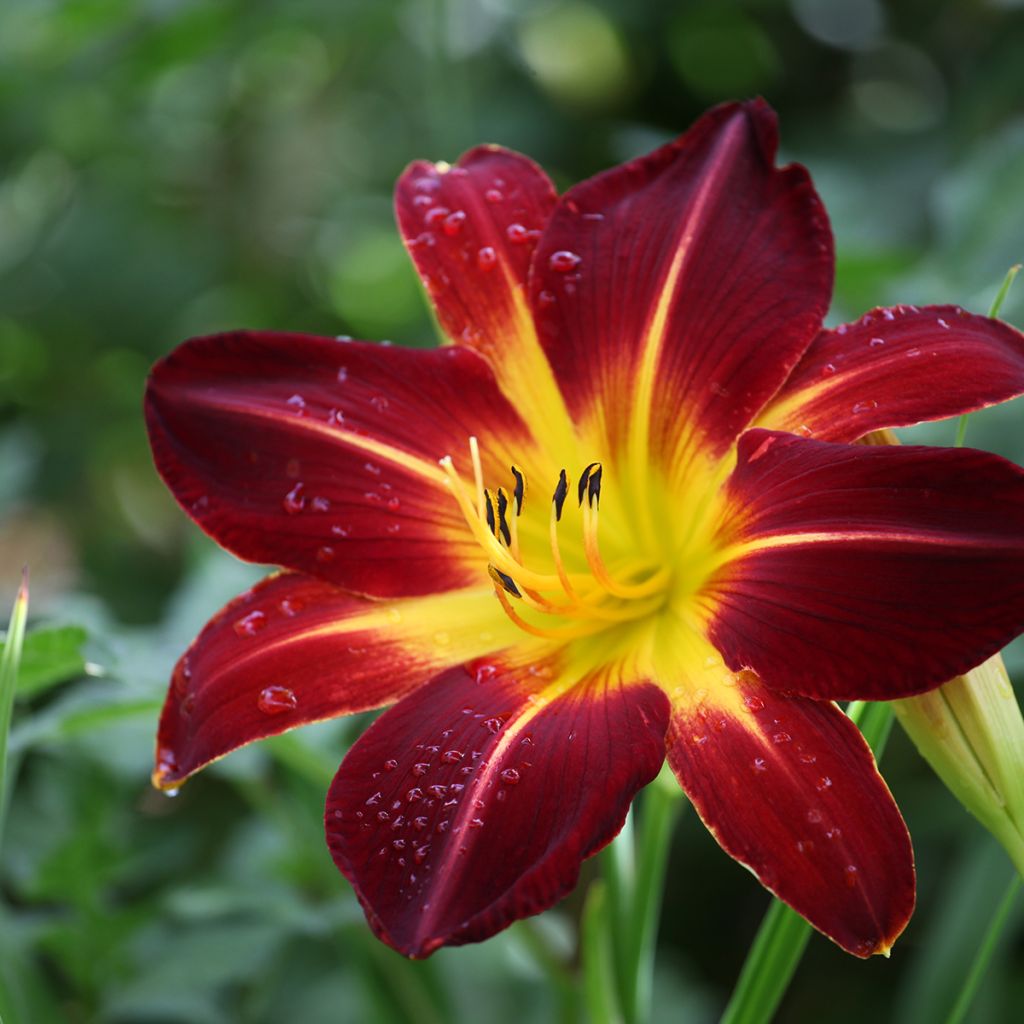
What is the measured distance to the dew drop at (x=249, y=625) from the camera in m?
0.81

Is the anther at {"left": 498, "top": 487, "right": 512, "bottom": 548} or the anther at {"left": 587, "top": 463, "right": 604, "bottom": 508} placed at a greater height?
the anther at {"left": 587, "top": 463, "right": 604, "bottom": 508}

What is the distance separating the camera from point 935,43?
5.66 ft

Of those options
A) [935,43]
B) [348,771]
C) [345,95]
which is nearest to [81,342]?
[345,95]

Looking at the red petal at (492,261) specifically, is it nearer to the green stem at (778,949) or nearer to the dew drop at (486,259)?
the dew drop at (486,259)

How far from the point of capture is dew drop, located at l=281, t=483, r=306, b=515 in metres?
0.83

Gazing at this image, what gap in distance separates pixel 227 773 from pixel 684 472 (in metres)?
0.47

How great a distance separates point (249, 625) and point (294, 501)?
8 cm

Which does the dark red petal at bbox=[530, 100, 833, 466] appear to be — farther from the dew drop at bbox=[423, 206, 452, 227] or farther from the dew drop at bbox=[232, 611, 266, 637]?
the dew drop at bbox=[232, 611, 266, 637]

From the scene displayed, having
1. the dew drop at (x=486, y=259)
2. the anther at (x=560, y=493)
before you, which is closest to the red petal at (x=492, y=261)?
the dew drop at (x=486, y=259)

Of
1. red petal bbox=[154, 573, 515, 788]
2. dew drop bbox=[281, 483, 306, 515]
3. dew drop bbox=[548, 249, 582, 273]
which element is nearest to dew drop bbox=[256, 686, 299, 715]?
red petal bbox=[154, 573, 515, 788]

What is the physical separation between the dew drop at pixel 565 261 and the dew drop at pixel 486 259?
0.06 meters

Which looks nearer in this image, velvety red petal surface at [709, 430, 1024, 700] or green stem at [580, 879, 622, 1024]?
velvety red petal surface at [709, 430, 1024, 700]

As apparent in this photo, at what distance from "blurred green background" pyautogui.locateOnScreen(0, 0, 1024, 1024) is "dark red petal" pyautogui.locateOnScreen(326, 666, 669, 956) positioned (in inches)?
9.6

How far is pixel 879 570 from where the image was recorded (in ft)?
2.18
